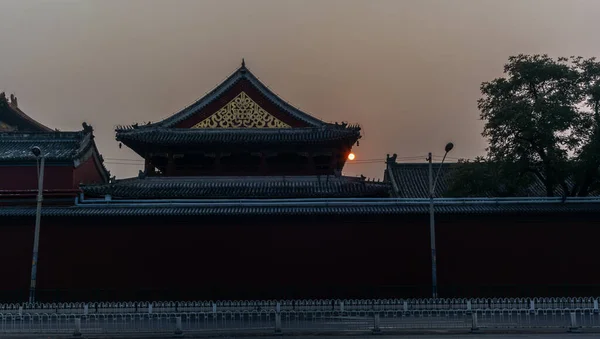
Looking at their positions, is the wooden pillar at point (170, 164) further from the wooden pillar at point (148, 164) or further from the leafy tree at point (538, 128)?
the leafy tree at point (538, 128)

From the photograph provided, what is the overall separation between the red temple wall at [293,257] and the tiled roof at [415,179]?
A: 13168 millimetres

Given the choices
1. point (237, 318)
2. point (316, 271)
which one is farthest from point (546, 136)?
point (237, 318)

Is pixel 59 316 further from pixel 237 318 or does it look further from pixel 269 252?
pixel 269 252

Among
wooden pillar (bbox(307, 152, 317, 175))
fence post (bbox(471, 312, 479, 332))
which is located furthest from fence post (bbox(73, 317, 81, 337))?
wooden pillar (bbox(307, 152, 317, 175))

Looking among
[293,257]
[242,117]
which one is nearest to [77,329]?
[293,257]

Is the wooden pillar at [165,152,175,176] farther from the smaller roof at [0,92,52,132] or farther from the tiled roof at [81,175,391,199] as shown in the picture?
the smaller roof at [0,92,52,132]

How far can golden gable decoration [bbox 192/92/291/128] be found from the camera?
3017cm

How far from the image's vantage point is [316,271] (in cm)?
2420

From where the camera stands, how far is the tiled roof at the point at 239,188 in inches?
1071

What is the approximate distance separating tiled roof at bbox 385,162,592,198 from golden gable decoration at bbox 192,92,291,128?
41.3ft

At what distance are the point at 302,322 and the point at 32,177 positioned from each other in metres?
17.7

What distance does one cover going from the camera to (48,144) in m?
30.2

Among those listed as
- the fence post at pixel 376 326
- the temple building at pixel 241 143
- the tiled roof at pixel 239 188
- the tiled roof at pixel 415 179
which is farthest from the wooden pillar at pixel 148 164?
the fence post at pixel 376 326

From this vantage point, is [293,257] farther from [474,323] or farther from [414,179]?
[414,179]
